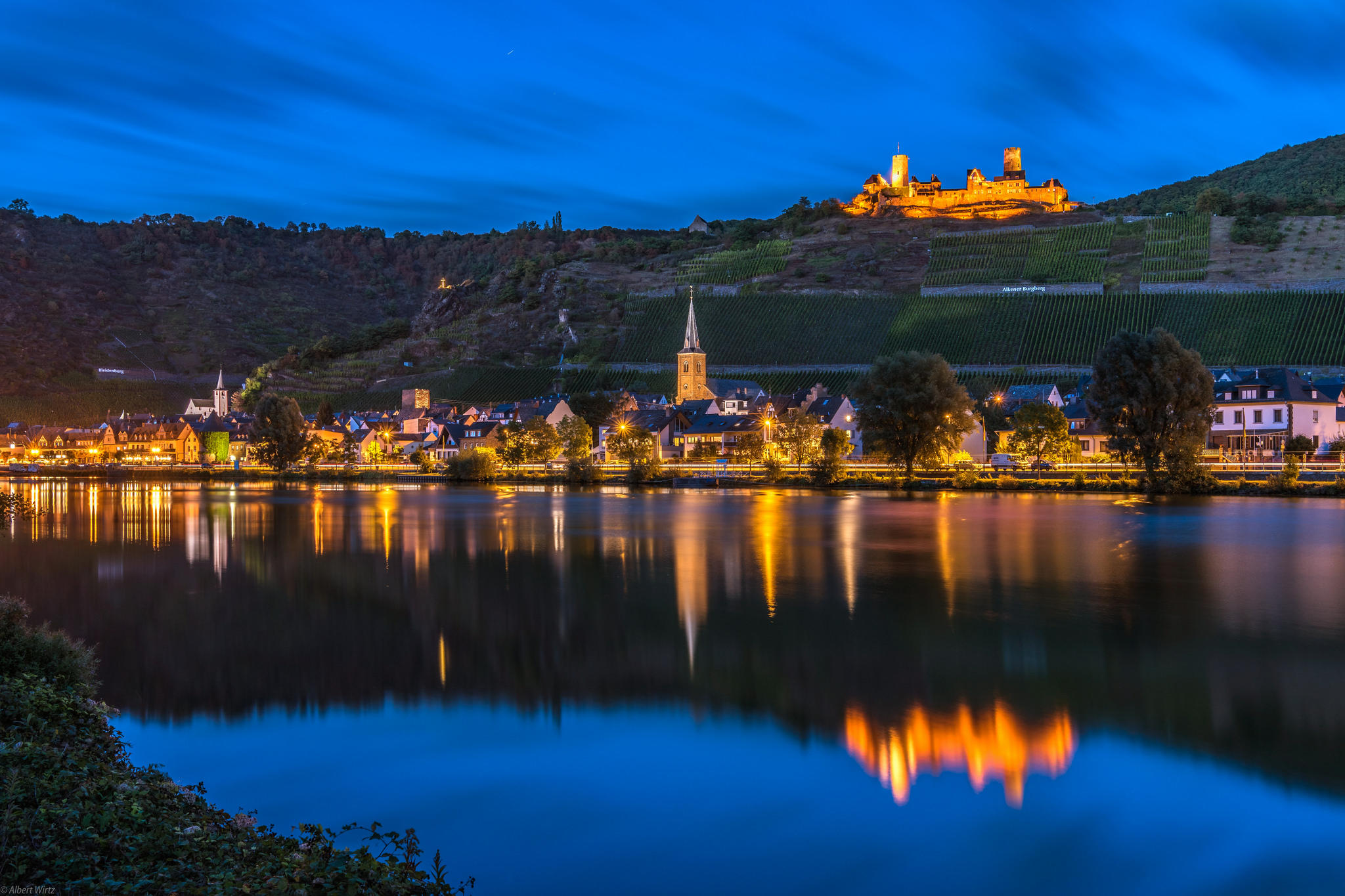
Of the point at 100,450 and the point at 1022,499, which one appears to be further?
the point at 100,450

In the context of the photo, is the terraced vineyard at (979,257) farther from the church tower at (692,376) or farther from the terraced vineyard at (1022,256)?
the church tower at (692,376)

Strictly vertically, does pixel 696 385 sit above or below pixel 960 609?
above

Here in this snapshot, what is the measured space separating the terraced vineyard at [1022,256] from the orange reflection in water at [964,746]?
14138 cm

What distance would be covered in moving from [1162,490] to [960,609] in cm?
4099

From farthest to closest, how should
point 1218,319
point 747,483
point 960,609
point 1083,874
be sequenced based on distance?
point 1218,319, point 747,483, point 960,609, point 1083,874

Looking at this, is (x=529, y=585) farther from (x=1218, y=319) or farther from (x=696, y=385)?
(x=1218, y=319)

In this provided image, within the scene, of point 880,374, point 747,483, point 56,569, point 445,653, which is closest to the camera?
point 445,653

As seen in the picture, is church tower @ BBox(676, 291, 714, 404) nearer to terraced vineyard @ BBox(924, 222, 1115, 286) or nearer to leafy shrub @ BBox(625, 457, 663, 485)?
leafy shrub @ BBox(625, 457, 663, 485)

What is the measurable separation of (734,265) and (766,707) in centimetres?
16736

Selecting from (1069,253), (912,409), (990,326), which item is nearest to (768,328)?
(990,326)

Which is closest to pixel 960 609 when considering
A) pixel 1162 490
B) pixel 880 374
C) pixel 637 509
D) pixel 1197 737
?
pixel 1197 737

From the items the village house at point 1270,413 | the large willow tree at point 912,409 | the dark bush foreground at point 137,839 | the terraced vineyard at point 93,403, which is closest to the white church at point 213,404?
the terraced vineyard at point 93,403

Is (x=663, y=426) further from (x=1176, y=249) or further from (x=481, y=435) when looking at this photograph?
(x=1176, y=249)

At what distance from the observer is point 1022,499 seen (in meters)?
55.9
